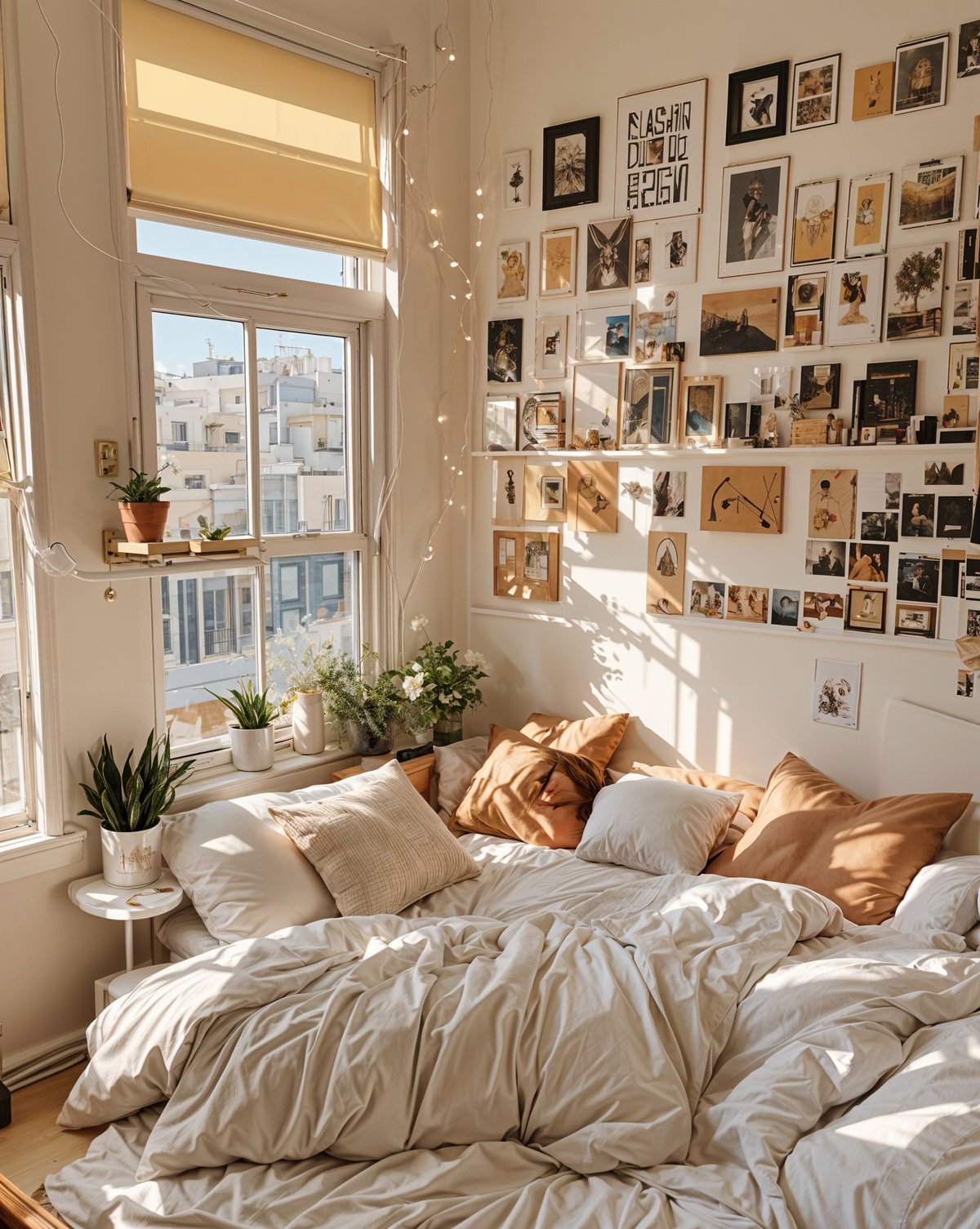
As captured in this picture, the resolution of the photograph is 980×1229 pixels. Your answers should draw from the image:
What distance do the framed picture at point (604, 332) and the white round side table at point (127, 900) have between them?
2.31 meters

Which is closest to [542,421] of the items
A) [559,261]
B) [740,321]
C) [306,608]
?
[559,261]

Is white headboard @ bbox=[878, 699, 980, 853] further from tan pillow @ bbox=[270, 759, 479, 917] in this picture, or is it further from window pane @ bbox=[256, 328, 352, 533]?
window pane @ bbox=[256, 328, 352, 533]

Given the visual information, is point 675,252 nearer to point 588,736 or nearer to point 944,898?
point 588,736

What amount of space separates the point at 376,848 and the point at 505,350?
2.02 m

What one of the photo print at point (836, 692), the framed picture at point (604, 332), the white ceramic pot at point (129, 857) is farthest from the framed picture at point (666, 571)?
the white ceramic pot at point (129, 857)

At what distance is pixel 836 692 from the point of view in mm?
3301

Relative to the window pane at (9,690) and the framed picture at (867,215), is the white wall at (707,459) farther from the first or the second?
the window pane at (9,690)

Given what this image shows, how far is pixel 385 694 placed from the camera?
3.79m

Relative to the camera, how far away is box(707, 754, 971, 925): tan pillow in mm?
2854

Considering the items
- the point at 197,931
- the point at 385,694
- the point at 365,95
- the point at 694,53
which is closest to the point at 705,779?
the point at 385,694

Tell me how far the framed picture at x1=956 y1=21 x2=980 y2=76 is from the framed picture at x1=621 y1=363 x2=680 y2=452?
118cm

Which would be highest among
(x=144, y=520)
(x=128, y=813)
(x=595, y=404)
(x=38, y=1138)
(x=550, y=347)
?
(x=550, y=347)

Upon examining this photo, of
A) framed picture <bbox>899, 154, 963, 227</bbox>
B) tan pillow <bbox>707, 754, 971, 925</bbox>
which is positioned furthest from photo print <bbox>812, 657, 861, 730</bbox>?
framed picture <bbox>899, 154, 963, 227</bbox>

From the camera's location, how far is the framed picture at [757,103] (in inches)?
128
